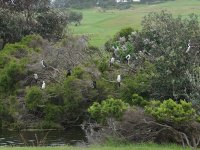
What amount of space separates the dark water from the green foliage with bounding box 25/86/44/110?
5.14 feet

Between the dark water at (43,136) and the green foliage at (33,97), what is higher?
the green foliage at (33,97)

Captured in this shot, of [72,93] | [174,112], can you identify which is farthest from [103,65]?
[174,112]

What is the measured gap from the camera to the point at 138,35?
1308 inches

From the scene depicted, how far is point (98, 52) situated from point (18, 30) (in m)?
10.9

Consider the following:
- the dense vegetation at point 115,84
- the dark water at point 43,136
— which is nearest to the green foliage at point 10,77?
the dense vegetation at point 115,84

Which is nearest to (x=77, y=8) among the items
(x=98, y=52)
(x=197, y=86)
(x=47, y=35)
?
(x=47, y=35)

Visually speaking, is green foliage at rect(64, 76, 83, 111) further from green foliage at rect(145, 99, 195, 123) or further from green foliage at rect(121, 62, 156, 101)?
green foliage at rect(145, 99, 195, 123)

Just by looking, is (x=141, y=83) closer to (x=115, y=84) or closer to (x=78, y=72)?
(x=115, y=84)

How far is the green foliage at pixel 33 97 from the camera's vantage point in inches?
Result: 1207

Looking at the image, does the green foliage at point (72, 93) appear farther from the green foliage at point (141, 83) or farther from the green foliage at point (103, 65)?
the green foliage at point (141, 83)

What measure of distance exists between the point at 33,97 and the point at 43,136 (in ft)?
8.57

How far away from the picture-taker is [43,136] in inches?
1155

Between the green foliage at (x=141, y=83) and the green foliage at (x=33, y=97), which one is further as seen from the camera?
the green foliage at (x=33, y=97)

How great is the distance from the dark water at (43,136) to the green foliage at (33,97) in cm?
157
